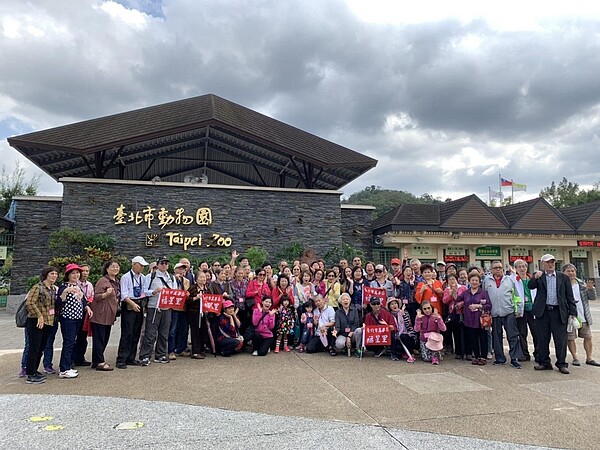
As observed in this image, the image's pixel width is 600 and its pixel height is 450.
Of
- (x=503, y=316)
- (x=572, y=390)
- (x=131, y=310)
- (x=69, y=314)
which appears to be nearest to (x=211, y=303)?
(x=131, y=310)

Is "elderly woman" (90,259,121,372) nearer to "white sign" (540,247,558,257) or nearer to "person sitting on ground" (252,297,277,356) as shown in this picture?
"person sitting on ground" (252,297,277,356)

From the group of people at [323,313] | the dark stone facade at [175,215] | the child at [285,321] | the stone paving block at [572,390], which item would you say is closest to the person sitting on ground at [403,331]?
the group of people at [323,313]

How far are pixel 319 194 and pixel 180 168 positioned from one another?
Answer: 318 inches

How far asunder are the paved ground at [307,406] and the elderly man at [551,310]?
1.23 feet

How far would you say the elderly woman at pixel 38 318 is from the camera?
212 inches

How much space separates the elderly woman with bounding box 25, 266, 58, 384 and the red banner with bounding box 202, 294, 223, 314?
2.22 m

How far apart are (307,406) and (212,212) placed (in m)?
12.1

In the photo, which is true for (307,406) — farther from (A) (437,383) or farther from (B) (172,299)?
(B) (172,299)

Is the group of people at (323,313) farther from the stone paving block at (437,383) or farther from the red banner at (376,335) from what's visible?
the stone paving block at (437,383)

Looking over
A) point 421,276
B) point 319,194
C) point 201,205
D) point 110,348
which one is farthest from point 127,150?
point 421,276

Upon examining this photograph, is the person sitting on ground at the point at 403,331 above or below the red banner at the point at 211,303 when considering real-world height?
below

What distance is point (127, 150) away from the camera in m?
18.4

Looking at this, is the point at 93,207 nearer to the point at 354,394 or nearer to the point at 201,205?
the point at 201,205

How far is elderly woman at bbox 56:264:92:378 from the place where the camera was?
5.73 m
